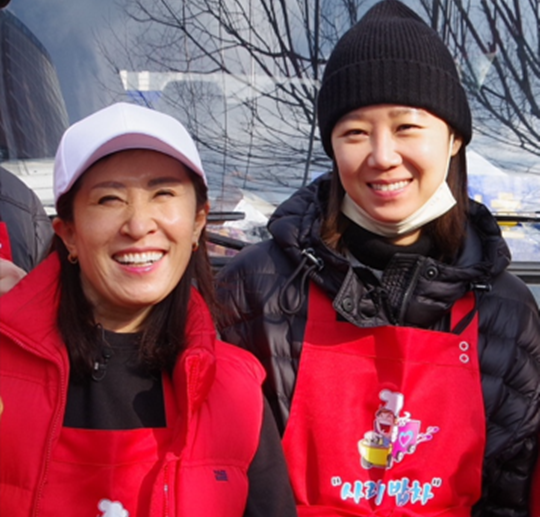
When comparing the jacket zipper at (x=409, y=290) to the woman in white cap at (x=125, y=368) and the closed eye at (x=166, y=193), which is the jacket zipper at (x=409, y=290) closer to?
the woman in white cap at (x=125, y=368)

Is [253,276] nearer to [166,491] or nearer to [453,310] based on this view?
[453,310]

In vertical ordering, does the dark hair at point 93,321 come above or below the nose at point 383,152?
below

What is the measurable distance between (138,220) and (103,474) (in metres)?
0.54

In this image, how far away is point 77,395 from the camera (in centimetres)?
172

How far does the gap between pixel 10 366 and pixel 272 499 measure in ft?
2.13

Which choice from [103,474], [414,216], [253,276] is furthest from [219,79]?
[103,474]

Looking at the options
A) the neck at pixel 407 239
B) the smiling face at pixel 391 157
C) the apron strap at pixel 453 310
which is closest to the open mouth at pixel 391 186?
the smiling face at pixel 391 157

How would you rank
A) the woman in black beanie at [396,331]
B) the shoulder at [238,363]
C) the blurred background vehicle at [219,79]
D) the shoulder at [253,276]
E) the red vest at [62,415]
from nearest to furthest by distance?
the red vest at [62,415], the shoulder at [238,363], the woman in black beanie at [396,331], the shoulder at [253,276], the blurred background vehicle at [219,79]

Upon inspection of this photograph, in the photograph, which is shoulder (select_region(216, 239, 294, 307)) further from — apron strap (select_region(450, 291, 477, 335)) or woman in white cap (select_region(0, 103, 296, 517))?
apron strap (select_region(450, 291, 477, 335))

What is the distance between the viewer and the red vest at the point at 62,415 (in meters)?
1.60

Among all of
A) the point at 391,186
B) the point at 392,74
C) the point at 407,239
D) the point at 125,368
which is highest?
the point at 392,74

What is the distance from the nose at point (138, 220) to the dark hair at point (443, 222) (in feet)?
1.85

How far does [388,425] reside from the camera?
194cm

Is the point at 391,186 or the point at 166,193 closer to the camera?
the point at 166,193
